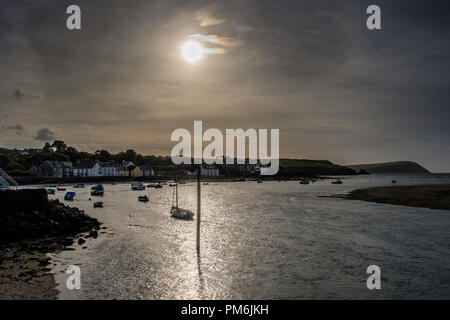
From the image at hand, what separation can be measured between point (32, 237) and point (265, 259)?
22342 millimetres

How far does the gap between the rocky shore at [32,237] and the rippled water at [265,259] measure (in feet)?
4.29

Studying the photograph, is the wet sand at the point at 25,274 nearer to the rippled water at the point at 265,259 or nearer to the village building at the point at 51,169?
the rippled water at the point at 265,259

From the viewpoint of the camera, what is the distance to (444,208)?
61.6m

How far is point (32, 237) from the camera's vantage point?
34406mm

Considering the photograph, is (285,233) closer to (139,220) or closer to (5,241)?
(139,220)

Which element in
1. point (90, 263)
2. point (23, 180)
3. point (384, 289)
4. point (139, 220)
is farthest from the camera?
point (23, 180)

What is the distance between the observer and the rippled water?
22.3 meters

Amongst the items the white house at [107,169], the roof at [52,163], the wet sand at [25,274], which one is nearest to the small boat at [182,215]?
the wet sand at [25,274]

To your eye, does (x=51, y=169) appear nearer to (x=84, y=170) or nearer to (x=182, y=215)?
(x=84, y=170)

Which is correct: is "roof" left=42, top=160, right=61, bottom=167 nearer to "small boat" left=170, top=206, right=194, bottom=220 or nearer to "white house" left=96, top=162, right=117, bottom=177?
"white house" left=96, top=162, right=117, bottom=177

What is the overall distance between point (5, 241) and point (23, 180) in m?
124

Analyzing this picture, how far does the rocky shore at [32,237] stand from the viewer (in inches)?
849

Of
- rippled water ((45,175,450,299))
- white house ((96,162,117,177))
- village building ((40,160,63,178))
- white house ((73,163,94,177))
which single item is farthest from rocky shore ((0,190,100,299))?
white house ((96,162,117,177))
